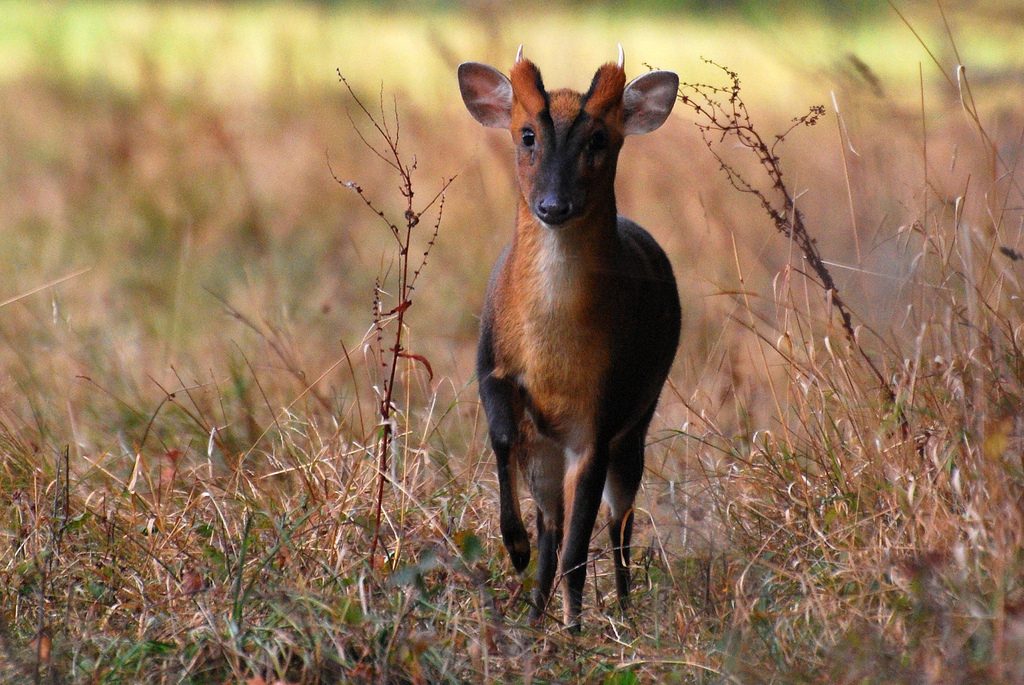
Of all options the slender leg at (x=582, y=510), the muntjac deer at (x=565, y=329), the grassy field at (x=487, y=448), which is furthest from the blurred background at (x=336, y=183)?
the slender leg at (x=582, y=510)

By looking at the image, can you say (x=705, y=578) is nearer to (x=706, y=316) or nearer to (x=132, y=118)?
(x=706, y=316)

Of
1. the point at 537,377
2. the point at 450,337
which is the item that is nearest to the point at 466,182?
the point at 450,337

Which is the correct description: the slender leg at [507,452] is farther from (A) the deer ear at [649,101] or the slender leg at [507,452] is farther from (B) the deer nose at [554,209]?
(A) the deer ear at [649,101]

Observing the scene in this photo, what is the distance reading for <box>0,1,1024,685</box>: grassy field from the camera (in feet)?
11.4

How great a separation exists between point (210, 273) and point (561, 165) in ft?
15.5

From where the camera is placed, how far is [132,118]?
10828 mm

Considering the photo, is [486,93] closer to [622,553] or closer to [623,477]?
[623,477]

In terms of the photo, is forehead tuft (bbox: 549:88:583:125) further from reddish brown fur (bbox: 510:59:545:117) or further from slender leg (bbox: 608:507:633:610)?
slender leg (bbox: 608:507:633:610)

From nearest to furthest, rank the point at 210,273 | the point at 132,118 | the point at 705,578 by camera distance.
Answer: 1. the point at 705,578
2. the point at 210,273
3. the point at 132,118

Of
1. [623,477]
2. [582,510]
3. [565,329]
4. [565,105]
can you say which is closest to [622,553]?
[582,510]

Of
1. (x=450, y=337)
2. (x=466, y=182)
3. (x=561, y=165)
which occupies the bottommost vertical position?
(x=450, y=337)

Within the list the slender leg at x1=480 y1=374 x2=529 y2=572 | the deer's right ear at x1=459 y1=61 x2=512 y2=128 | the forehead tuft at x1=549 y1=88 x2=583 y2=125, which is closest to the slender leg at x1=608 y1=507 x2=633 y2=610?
the slender leg at x1=480 y1=374 x2=529 y2=572

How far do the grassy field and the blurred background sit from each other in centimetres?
4

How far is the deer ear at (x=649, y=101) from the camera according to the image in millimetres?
4539
